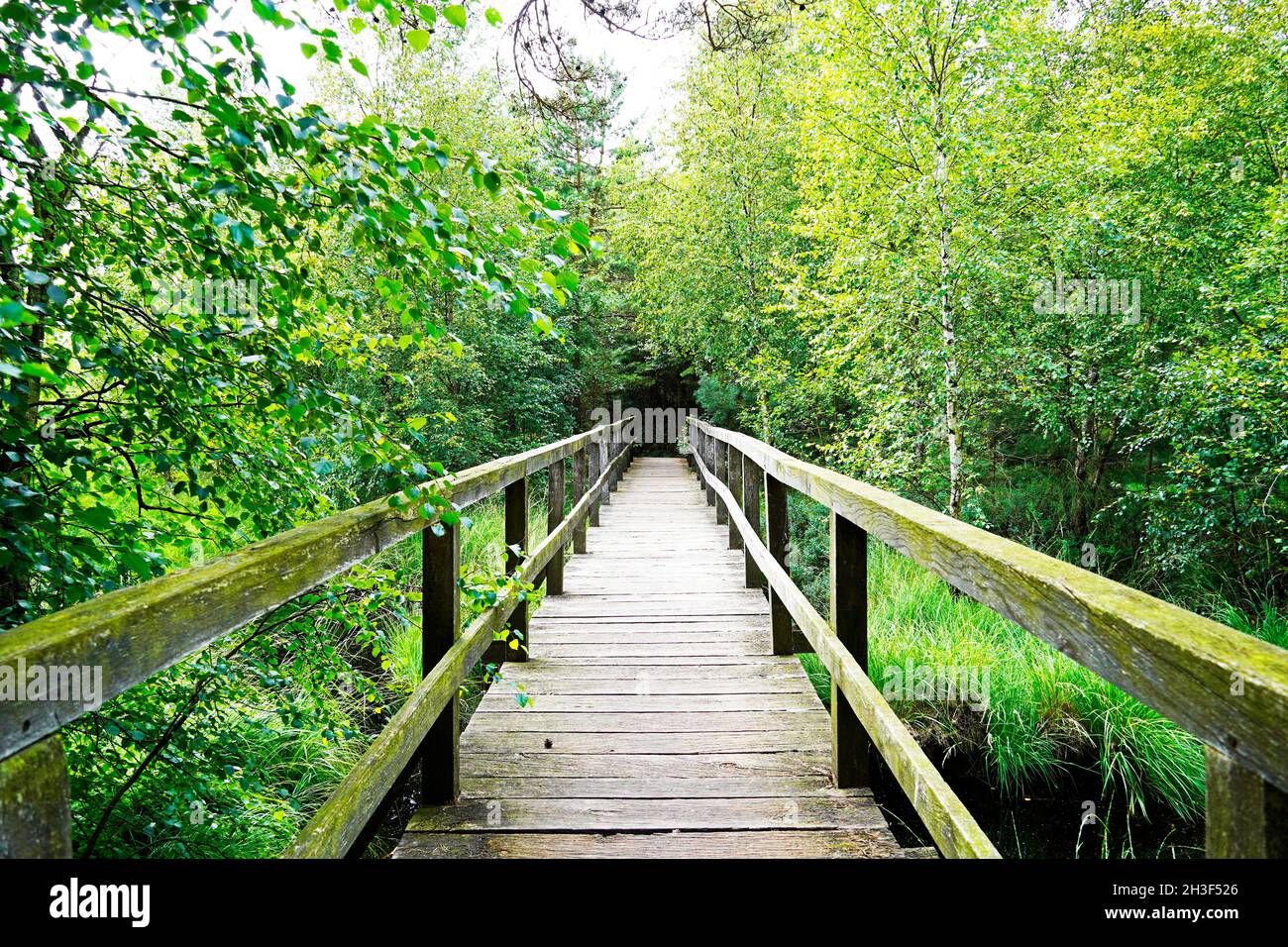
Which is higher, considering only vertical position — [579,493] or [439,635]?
[579,493]

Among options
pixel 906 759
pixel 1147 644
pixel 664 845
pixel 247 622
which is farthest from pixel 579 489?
pixel 1147 644

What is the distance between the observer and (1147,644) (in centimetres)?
80

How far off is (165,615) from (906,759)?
146 cm

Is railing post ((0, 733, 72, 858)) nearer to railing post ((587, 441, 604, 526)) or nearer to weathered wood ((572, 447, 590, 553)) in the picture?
weathered wood ((572, 447, 590, 553))

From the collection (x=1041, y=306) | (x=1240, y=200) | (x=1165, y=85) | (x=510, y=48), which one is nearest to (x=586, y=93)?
(x=510, y=48)

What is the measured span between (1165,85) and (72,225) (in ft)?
38.0

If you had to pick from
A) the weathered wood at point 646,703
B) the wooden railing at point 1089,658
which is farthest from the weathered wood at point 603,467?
the wooden railing at point 1089,658

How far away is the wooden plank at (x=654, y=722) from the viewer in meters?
2.73

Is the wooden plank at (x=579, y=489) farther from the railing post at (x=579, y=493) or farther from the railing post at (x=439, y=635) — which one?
the railing post at (x=439, y=635)

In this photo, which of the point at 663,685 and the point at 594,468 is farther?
the point at 594,468

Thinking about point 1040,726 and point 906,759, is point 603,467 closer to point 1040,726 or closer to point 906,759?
point 1040,726

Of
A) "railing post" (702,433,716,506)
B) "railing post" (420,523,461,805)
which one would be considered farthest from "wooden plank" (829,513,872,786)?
"railing post" (702,433,716,506)
